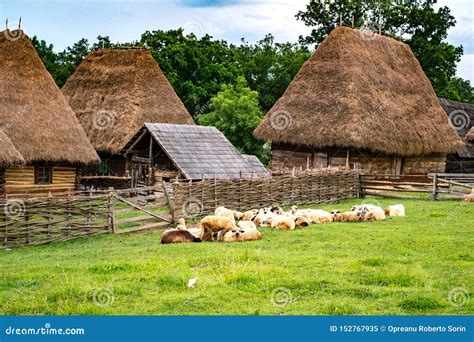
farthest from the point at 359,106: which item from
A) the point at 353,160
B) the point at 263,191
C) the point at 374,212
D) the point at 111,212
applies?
the point at 111,212

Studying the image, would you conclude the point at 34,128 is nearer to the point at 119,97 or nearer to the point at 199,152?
the point at 199,152

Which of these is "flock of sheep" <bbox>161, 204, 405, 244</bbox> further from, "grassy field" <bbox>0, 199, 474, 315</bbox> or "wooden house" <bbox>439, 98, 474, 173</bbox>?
"wooden house" <bbox>439, 98, 474, 173</bbox>

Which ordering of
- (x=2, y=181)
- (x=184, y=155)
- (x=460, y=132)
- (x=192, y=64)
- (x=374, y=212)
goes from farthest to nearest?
(x=192, y=64) < (x=460, y=132) < (x=184, y=155) < (x=2, y=181) < (x=374, y=212)

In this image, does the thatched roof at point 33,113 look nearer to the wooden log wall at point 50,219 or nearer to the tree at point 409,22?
the wooden log wall at point 50,219

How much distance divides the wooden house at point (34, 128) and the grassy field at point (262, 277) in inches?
389

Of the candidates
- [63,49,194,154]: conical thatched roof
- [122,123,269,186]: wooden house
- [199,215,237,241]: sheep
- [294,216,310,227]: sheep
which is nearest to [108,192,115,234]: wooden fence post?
[199,215,237,241]: sheep

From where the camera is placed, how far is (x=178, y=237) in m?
13.4

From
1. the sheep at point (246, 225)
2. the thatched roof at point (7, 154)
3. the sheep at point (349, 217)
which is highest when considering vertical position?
the thatched roof at point (7, 154)

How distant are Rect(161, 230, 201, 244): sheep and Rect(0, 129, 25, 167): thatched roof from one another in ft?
27.5

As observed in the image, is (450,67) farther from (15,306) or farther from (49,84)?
(15,306)

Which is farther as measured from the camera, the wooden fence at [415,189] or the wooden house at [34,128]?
the wooden house at [34,128]

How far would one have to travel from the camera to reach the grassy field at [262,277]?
7.74m

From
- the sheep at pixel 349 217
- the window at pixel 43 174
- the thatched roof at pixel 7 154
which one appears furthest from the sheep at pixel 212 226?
the window at pixel 43 174

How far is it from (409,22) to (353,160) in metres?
18.0
